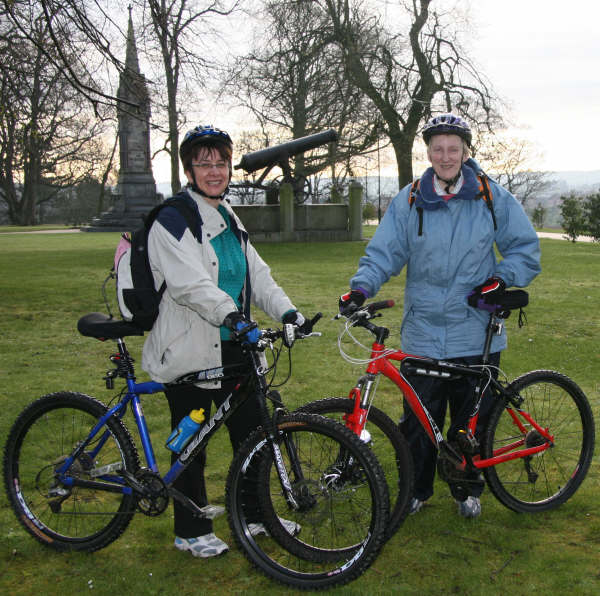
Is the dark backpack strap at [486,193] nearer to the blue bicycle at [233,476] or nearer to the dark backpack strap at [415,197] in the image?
the dark backpack strap at [415,197]

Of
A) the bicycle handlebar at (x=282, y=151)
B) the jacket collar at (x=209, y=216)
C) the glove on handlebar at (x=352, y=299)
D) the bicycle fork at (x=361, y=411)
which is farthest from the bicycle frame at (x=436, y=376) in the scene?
the bicycle handlebar at (x=282, y=151)

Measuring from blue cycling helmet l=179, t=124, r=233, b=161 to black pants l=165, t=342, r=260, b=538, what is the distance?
970mm

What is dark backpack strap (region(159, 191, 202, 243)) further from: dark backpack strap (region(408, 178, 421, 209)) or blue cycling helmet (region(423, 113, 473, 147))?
blue cycling helmet (region(423, 113, 473, 147))

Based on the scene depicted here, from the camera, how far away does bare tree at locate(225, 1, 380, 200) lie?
24.2m

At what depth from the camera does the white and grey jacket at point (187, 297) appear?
2.88 meters

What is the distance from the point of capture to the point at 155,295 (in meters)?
3.05

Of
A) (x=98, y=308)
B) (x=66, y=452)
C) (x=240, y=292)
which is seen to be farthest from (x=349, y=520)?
(x=98, y=308)

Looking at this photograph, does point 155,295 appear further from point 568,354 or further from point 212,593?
point 568,354

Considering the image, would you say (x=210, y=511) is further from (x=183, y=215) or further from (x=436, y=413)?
(x=183, y=215)

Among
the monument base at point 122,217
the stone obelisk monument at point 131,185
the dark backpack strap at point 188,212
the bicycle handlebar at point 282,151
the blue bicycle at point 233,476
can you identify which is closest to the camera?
the blue bicycle at point 233,476

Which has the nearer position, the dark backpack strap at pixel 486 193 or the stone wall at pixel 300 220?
the dark backpack strap at pixel 486 193

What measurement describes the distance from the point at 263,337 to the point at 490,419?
140cm

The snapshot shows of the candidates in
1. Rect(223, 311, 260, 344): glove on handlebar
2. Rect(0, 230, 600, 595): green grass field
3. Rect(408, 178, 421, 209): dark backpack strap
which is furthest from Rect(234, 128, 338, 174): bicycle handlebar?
Rect(223, 311, 260, 344): glove on handlebar

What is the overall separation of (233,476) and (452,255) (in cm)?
155
